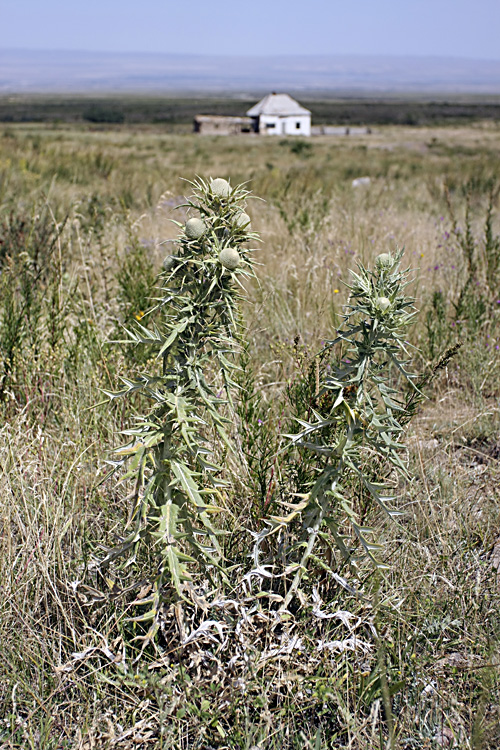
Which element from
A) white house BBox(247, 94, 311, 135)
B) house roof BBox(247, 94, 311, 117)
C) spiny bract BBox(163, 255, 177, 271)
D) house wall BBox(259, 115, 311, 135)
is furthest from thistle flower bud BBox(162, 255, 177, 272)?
house roof BBox(247, 94, 311, 117)

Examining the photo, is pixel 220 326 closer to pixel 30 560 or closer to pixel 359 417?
pixel 359 417

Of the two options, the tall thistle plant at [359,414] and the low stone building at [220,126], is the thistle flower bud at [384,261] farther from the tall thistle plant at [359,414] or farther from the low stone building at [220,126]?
the low stone building at [220,126]

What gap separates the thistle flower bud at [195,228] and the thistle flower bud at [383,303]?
0.50 m

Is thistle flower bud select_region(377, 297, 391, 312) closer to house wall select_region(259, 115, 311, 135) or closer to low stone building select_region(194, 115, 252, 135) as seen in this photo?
low stone building select_region(194, 115, 252, 135)

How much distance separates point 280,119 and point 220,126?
605 cm

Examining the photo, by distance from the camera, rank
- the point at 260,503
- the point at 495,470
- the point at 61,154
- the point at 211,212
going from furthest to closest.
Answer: the point at 61,154 < the point at 495,470 < the point at 260,503 < the point at 211,212

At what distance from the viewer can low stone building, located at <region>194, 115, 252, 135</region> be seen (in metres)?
52.7

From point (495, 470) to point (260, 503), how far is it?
42.3 inches

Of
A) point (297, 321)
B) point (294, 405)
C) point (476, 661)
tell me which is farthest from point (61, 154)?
point (476, 661)

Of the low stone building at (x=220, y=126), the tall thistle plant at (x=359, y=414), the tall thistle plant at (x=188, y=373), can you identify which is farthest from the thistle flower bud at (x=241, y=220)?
the low stone building at (x=220, y=126)

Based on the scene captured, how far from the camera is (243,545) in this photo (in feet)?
7.29

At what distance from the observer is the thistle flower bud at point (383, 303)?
5.30ft

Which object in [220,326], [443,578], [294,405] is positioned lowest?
[443,578]

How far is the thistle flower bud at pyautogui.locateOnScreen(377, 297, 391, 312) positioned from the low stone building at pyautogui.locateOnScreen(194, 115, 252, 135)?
5388 cm
